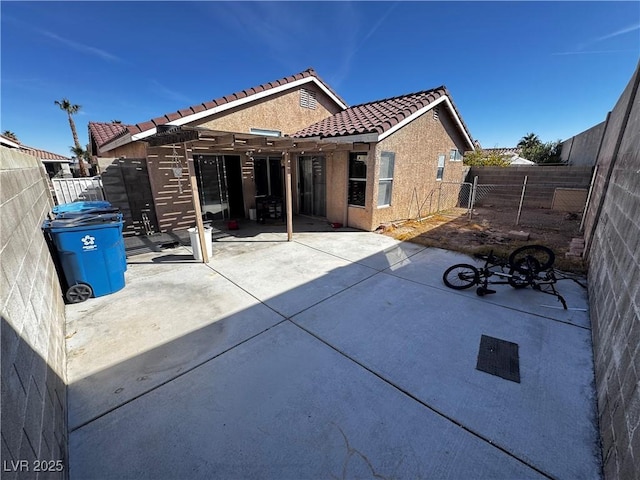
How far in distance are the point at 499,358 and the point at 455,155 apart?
35.8 feet

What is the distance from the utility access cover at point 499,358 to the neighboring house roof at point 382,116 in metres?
5.65

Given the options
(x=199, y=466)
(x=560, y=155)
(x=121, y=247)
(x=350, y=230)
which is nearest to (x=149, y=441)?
(x=199, y=466)

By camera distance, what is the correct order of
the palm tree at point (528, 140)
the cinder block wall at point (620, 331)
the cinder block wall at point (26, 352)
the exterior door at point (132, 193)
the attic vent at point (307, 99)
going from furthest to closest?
the palm tree at point (528, 140), the attic vent at point (307, 99), the exterior door at point (132, 193), the cinder block wall at point (620, 331), the cinder block wall at point (26, 352)

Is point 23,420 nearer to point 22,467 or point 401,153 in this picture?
point 22,467

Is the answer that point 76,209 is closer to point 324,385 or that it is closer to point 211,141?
point 211,141

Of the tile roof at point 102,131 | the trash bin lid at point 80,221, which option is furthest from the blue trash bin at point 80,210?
the tile roof at point 102,131

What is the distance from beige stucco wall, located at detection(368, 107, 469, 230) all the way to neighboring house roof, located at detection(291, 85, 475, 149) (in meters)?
0.33

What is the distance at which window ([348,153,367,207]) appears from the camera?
26.8 feet

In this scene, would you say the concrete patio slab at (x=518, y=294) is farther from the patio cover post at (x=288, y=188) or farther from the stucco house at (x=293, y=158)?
the patio cover post at (x=288, y=188)

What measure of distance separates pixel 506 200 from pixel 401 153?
8.10 meters

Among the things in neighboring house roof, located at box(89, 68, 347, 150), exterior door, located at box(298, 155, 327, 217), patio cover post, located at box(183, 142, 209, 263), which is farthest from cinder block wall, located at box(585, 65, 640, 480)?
neighboring house roof, located at box(89, 68, 347, 150)

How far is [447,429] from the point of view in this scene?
2221 mm

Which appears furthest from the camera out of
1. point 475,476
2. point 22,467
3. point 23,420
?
point 475,476

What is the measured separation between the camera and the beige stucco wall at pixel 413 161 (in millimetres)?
8172
